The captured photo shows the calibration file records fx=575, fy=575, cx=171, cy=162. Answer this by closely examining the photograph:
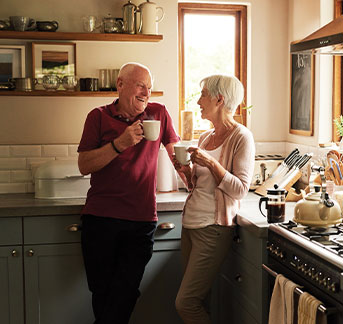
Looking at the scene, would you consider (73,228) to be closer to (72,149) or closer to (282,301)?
(72,149)

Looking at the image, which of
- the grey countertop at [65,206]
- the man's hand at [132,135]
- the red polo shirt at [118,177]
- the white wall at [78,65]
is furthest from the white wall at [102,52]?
the man's hand at [132,135]

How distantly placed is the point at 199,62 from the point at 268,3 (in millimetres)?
644

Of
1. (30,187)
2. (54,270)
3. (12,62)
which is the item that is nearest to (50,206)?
(54,270)

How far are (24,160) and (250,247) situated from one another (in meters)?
1.72

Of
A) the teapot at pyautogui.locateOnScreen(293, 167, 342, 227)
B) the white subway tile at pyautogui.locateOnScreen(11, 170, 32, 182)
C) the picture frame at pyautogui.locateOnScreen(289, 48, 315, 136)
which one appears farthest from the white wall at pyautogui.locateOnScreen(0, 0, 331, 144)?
the teapot at pyautogui.locateOnScreen(293, 167, 342, 227)

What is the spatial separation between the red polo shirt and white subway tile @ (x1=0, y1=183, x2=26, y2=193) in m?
0.90

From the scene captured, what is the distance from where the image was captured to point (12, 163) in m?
3.85

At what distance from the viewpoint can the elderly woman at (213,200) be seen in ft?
9.56

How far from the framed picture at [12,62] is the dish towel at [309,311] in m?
2.41

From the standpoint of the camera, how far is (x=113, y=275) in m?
3.19

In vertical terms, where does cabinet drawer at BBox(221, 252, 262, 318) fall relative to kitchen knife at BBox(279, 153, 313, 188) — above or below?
below

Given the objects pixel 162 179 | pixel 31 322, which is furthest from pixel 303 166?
pixel 31 322

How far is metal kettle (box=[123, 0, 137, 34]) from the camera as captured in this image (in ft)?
12.0

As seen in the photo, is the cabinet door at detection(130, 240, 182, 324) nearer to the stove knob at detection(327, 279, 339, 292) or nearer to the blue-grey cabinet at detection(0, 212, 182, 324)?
the blue-grey cabinet at detection(0, 212, 182, 324)
